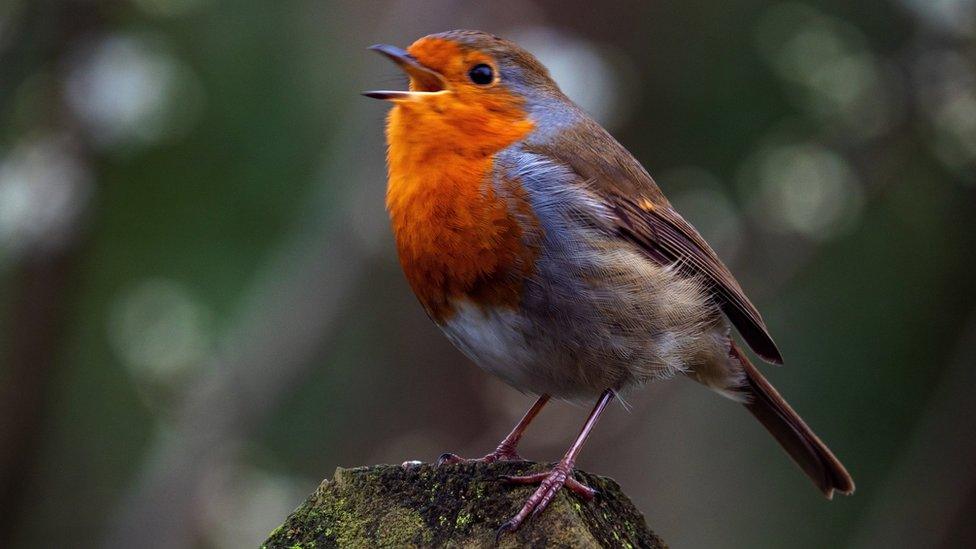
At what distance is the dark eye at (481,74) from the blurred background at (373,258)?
1.24 metres

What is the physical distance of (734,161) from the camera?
5672mm

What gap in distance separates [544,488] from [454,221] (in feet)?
4.14

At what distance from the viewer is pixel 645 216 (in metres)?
3.61

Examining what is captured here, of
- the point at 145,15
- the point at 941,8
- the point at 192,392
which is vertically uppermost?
the point at 941,8

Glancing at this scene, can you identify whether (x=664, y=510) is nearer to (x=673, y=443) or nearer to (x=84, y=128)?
(x=673, y=443)

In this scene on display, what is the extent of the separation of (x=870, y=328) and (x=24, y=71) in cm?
399

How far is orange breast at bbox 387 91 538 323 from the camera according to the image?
121 inches

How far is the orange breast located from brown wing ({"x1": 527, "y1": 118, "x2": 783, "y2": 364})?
10.1 inches

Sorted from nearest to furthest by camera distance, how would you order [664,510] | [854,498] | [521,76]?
[521,76] → [854,498] → [664,510]

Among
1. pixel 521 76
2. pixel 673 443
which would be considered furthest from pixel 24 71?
pixel 673 443

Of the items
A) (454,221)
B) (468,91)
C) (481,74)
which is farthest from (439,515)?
(481,74)

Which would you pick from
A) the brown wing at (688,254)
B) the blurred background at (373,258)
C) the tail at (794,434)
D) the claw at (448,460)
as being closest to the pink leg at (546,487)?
the claw at (448,460)

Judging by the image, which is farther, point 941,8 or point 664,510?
point 664,510

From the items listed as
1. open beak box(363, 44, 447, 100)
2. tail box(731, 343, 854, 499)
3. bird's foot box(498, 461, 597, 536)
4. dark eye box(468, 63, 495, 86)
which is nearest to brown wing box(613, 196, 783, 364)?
tail box(731, 343, 854, 499)
